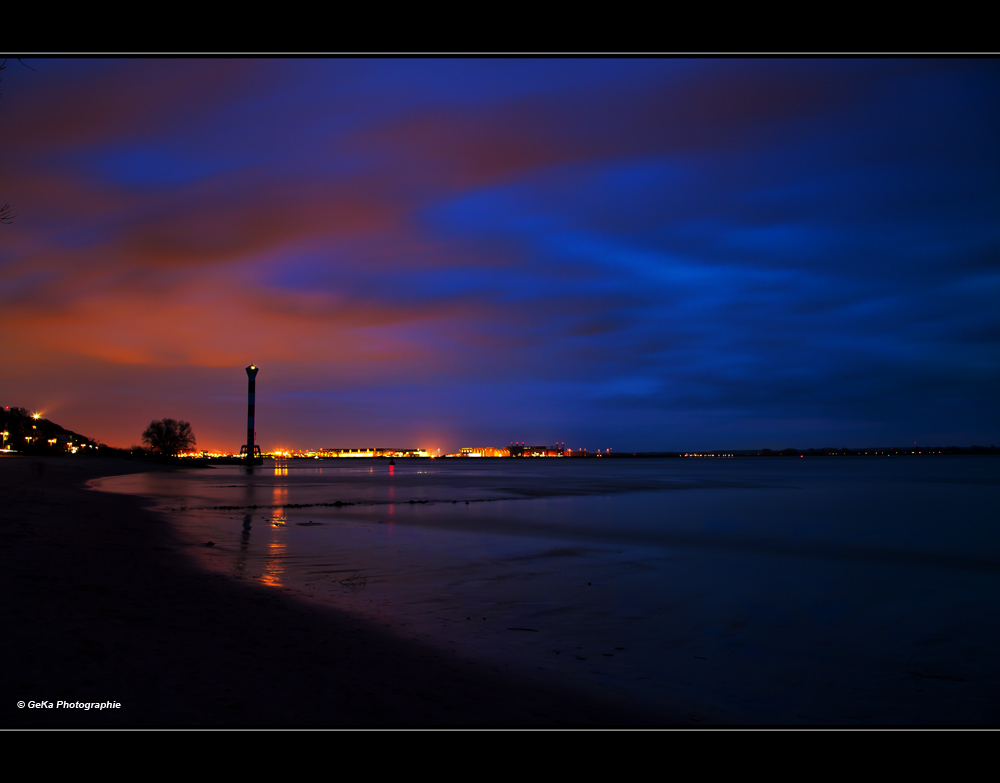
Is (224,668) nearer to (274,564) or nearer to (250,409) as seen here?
(274,564)

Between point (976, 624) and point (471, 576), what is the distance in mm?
9827

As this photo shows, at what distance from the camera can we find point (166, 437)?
147 m

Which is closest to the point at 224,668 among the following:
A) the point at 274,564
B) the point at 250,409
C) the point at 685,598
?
the point at 274,564

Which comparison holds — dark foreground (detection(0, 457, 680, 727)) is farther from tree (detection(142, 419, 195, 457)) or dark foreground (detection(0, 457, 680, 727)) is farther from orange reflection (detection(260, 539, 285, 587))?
tree (detection(142, 419, 195, 457))

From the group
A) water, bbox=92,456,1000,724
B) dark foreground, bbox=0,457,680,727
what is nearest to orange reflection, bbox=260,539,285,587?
water, bbox=92,456,1000,724

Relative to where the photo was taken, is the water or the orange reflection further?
the orange reflection

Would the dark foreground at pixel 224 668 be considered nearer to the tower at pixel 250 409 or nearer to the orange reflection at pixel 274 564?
the orange reflection at pixel 274 564

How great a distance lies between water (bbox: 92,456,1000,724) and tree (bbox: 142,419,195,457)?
143 m

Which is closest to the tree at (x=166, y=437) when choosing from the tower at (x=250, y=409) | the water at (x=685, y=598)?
the tower at (x=250, y=409)

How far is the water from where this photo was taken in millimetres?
6867

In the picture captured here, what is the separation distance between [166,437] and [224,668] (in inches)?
6531

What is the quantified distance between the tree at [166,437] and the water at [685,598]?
143 meters

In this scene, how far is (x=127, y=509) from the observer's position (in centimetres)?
2225
